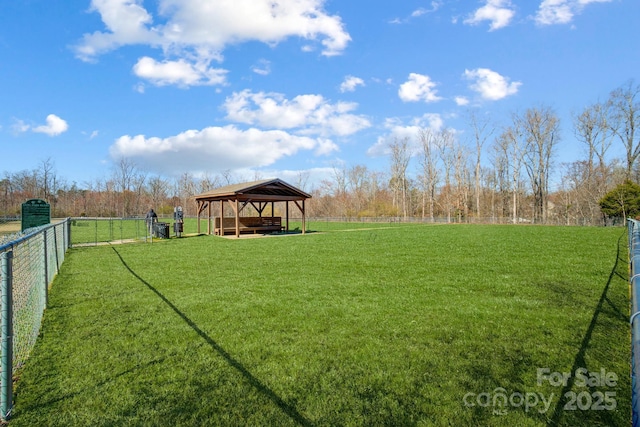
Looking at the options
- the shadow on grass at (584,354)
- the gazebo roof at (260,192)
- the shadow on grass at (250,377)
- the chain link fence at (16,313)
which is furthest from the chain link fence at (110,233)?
the shadow on grass at (584,354)

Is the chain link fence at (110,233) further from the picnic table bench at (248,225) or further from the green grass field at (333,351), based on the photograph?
the green grass field at (333,351)

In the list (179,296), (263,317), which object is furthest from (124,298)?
(263,317)

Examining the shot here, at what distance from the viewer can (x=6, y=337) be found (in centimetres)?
269

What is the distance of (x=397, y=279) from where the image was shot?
296 inches

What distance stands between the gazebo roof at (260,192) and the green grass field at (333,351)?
1234 cm

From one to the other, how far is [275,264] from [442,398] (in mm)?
7296

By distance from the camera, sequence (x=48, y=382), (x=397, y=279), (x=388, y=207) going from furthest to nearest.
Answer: (x=388, y=207), (x=397, y=279), (x=48, y=382)

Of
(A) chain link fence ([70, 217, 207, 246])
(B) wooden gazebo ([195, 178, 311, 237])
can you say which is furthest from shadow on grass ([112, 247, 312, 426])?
(B) wooden gazebo ([195, 178, 311, 237])

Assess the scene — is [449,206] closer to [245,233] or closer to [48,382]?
[245,233]

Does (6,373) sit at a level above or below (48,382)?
above

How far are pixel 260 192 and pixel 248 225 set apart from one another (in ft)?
7.33

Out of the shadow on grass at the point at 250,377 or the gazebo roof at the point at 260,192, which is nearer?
the shadow on grass at the point at 250,377

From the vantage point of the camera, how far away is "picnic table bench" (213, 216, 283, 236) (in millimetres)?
21234

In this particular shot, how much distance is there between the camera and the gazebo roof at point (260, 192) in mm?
19875
